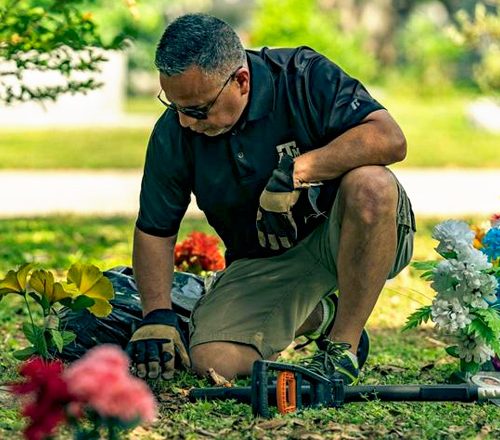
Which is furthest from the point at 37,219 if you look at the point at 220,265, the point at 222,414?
the point at 222,414

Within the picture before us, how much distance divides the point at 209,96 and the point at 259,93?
254mm

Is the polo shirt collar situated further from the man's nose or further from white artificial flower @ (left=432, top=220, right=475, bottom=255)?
white artificial flower @ (left=432, top=220, right=475, bottom=255)

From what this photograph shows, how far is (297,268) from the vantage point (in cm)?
481

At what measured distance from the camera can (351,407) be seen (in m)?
4.16

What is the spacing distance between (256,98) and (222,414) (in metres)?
1.09

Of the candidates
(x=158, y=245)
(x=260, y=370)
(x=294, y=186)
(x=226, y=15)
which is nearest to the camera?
(x=260, y=370)

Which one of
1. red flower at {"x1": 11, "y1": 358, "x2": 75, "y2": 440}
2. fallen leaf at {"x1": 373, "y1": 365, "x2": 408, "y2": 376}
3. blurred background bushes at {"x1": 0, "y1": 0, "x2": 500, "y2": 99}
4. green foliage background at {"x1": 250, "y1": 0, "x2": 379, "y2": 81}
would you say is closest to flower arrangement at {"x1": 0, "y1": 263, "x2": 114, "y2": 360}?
red flower at {"x1": 11, "y1": 358, "x2": 75, "y2": 440}

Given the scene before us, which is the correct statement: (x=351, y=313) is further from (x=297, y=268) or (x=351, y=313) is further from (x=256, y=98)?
(x=256, y=98)

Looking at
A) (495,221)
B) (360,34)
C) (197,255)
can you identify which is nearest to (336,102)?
(495,221)

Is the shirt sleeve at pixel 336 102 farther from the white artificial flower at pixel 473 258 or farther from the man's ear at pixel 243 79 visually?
the white artificial flower at pixel 473 258

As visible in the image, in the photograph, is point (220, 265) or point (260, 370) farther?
point (220, 265)

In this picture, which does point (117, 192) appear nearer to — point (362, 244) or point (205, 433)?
point (362, 244)

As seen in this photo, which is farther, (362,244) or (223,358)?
(223,358)

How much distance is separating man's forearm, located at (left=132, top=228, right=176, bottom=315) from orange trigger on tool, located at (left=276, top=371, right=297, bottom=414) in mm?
729
